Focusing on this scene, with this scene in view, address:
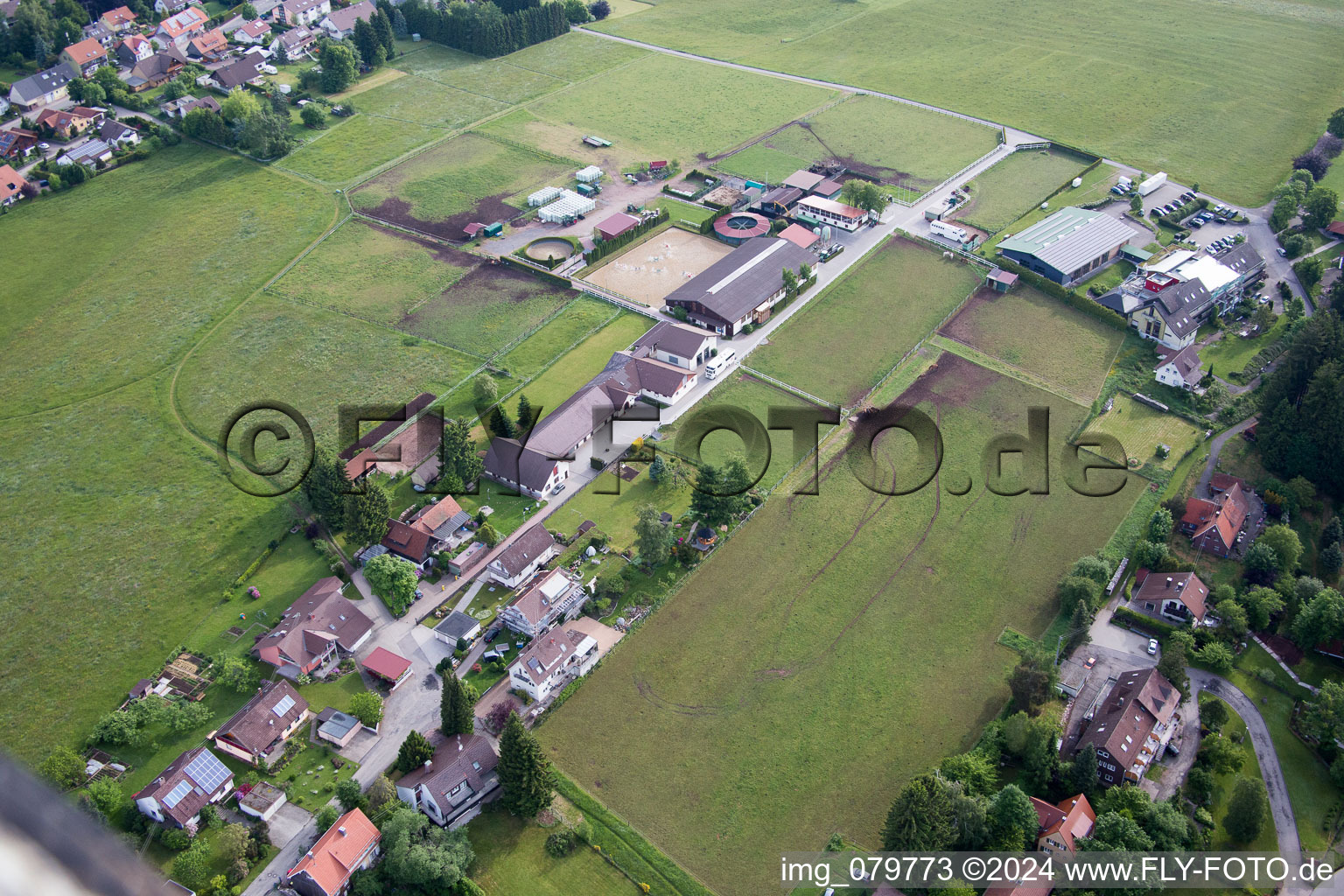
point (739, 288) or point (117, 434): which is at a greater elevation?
point (739, 288)

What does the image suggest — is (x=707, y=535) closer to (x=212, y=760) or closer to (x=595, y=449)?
(x=595, y=449)

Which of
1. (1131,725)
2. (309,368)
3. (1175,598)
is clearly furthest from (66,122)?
(1131,725)

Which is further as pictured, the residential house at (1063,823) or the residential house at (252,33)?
the residential house at (252,33)

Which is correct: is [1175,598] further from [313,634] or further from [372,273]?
[372,273]

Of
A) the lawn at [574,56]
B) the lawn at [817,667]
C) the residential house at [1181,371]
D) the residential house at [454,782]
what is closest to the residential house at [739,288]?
the lawn at [817,667]

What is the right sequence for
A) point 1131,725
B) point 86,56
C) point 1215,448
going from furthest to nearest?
point 86,56 < point 1215,448 < point 1131,725

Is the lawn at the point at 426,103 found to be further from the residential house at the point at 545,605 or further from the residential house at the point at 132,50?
the residential house at the point at 545,605
